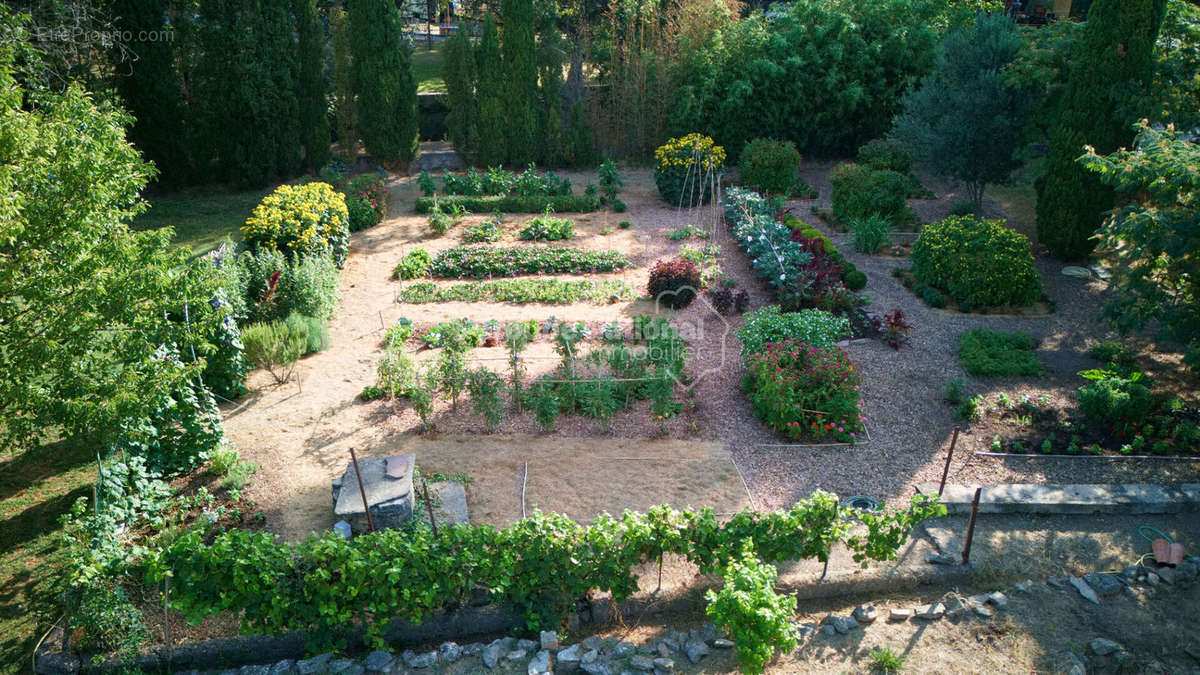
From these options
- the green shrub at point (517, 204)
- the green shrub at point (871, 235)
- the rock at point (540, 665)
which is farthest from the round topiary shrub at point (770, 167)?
the rock at point (540, 665)

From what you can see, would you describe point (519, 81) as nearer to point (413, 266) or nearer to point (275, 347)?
point (413, 266)

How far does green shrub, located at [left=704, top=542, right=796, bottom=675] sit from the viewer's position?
4.80m

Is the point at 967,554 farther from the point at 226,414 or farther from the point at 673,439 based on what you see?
the point at 226,414

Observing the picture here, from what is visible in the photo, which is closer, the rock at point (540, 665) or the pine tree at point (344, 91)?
the rock at point (540, 665)

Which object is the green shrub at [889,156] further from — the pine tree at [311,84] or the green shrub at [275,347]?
the pine tree at [311,84]

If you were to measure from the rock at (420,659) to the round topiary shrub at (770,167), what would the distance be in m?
11.8

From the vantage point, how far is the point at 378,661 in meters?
5.17

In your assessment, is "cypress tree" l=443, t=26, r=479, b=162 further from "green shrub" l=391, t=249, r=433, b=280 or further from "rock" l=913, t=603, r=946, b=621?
"rock" l=913, t=603, r=946, b=621

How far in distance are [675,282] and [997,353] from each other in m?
4.01

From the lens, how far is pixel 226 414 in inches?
322

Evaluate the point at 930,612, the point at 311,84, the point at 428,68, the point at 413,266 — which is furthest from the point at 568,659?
the point at 428,68

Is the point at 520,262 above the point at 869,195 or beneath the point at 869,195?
beneath

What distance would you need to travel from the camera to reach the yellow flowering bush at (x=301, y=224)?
34.9ft

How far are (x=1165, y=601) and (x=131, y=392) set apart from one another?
7754mm
